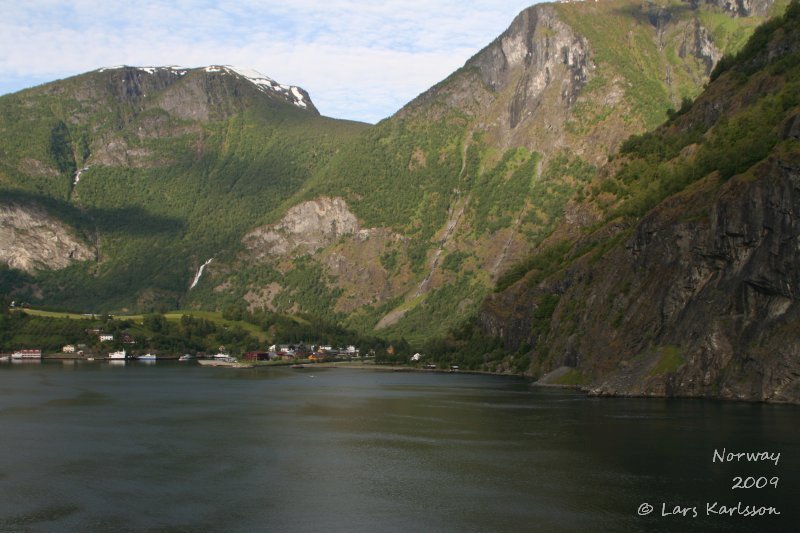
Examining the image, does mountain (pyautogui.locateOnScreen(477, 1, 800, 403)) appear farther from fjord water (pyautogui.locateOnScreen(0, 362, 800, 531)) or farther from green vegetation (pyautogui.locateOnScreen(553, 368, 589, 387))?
fjord water (pyautogui.locateOnScreen(0, 362, 800, 531))

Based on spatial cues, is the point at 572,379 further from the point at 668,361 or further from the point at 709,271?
the point at 709,271

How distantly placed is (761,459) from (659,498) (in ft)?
43.4

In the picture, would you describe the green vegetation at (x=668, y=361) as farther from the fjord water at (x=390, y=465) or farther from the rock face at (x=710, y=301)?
the fjord water at (x=390, y=465)

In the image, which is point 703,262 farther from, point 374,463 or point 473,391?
point 374,463

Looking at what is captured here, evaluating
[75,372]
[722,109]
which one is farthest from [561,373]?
[75,372]

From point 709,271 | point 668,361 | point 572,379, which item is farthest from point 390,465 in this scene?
point 572,379

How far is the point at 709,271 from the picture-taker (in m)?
110

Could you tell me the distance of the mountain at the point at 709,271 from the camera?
9888 cm

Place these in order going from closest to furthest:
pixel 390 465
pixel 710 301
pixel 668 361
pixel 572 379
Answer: pixel 390 465
pixel 710 301
pixel 668 361
pixel 572 379

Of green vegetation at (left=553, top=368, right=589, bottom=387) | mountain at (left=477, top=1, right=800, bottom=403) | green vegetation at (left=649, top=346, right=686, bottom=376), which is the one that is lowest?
green vegetation at (left=553, top=368, right=589, bottom=387)

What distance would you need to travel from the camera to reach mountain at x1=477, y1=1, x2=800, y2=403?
324ft

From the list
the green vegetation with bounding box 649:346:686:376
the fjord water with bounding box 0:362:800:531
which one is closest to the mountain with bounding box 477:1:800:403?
the green vegetation with bounding box 649:346:686:376

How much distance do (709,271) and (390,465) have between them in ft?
181

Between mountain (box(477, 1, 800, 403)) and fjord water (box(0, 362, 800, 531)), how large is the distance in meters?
5.59
